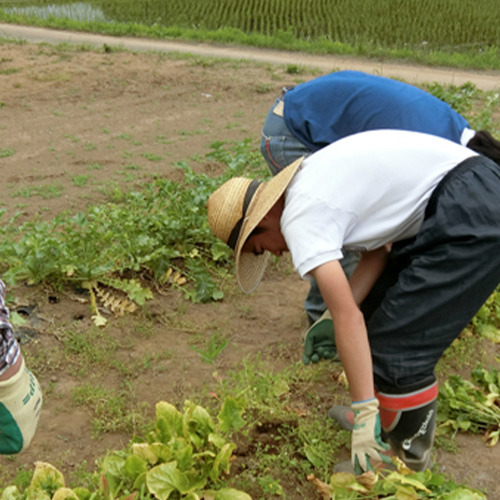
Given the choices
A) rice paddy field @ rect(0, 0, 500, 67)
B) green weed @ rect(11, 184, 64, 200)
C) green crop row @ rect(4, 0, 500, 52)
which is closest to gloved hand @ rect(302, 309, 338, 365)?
green weed @ rect(11, 184, 64, 200)

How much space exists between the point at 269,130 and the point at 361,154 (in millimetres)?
1085

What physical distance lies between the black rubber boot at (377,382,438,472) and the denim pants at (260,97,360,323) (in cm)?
88

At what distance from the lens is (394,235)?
2.24 meters

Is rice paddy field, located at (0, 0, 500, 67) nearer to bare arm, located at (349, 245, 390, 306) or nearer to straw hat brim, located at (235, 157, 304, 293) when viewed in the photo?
bare arm, located at (349, 245, 390, 306)

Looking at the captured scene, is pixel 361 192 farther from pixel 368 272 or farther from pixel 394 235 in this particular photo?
pixel 368 272

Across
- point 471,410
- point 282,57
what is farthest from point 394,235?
point 282,57

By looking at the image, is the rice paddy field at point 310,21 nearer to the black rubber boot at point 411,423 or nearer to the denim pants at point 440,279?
the denim pants at point 440,279

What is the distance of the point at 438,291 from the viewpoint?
215 centimetres

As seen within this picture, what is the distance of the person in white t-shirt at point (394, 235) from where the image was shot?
1994 millimetres

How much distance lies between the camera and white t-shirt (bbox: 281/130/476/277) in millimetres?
1956

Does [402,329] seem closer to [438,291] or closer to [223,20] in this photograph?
[438,291]

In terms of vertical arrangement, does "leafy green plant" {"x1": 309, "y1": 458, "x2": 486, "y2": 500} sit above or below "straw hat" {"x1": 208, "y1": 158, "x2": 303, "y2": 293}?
below

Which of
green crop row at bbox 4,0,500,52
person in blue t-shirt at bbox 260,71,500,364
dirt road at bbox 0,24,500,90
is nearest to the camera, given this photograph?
person in blue t-shirt at bbox 260,71,500,364

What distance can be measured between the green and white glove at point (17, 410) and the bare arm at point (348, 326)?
1.01 m
